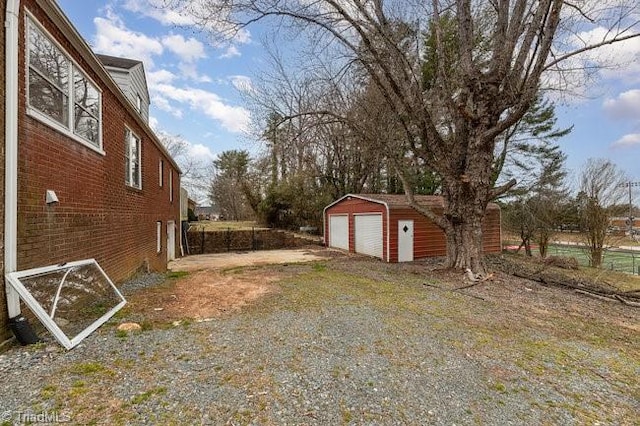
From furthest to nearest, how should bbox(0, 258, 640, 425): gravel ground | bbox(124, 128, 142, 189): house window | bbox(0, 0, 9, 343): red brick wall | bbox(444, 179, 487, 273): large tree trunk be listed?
bbox(444, 179, 487, 273): large tree trunk
bbox(124, 128, 142, 189): house window
bbox(0, 0, 9, 343): red brick wall
bbox(0, 258, 640, 425): gravel ground

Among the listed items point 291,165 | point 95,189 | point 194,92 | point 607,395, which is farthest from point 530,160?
point 95,189

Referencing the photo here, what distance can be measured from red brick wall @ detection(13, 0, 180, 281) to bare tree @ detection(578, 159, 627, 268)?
753 inches

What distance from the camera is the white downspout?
9.52ft

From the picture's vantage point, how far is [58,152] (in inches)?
155

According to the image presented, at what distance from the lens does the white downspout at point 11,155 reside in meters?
2.90

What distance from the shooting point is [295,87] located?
19359 mm

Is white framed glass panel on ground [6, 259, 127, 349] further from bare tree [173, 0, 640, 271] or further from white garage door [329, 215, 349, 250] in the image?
white garage door [329, 215, 349, 250]

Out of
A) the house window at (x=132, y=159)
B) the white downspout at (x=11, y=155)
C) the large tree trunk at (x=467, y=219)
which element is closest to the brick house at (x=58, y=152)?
the white downspout at (x=11, y=155)

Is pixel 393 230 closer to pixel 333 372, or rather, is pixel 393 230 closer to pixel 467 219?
pixel 467 219

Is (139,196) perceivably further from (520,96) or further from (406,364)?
(520,96)

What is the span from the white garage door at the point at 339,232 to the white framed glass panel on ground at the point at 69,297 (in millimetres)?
12073

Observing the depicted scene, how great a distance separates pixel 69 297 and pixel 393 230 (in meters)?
10.9

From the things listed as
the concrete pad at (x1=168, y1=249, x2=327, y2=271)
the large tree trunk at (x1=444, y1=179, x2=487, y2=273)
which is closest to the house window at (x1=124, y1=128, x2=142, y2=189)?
the concrete pad at (x1=168, y1=249, x2=327, y2=271)

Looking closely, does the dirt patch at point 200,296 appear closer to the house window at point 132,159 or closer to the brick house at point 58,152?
the brick house at point 58,152
